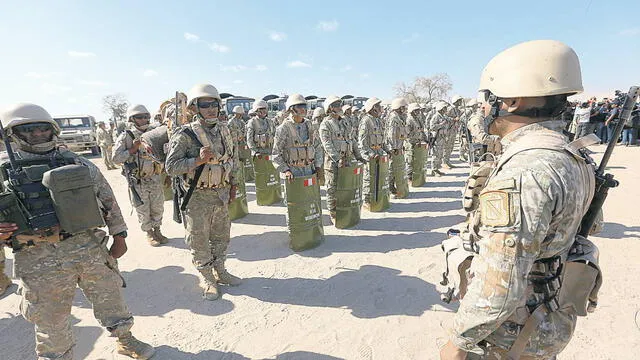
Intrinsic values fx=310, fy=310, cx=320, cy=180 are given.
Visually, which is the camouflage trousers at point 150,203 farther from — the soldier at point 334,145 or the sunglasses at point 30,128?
the sunglasses at point 30,128

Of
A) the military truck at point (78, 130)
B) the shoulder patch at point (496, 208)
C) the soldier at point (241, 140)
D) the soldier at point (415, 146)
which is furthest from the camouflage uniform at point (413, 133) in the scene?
the military truck at point (78, 130)

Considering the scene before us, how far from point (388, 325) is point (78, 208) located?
9.48ft

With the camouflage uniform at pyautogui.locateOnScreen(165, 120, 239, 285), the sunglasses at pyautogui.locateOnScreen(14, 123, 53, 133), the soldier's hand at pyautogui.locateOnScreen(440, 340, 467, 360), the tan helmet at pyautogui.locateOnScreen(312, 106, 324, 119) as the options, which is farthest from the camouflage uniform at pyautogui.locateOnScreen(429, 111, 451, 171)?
the sunglasses at pyautogui.locateOnScreen(14, 123, 53, 133)

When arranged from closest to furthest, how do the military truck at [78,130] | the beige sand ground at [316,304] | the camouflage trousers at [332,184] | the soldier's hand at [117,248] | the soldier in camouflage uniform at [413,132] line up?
the soldier's hand at [117,248], the beige sand ground at [316,304], the camouflage trousers at [332,184], the soldier in camouflage uniform at [413,132], the military truck at [78,130]

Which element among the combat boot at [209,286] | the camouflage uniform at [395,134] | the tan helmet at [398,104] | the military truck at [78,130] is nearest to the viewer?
Answer: the combat boot at [209,286]

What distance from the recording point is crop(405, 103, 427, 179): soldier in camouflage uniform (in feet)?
28.5

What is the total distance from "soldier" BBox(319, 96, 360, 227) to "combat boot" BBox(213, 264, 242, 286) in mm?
2392

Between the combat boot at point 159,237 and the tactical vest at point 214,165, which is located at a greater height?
the tactical vest at point 214,165

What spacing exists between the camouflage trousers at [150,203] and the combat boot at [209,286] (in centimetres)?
221

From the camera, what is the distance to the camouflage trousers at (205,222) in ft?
11.9

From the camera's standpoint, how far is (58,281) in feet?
7.54

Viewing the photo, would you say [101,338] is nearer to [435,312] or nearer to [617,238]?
[435,312]

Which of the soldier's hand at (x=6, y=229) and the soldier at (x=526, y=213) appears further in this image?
the soldier's hand at (x=6, y=229)

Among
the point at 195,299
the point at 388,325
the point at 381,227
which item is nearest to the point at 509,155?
the point at 388,325
